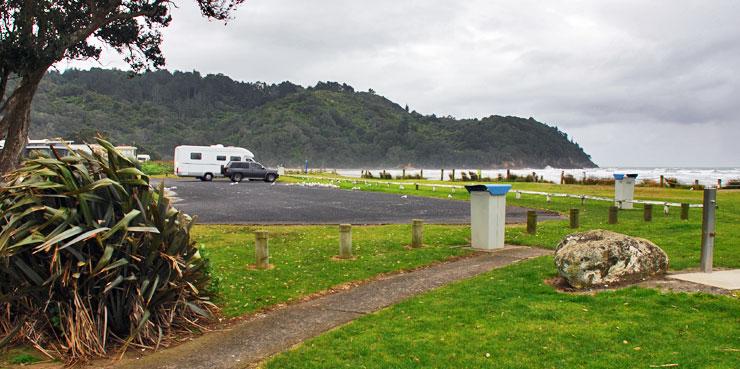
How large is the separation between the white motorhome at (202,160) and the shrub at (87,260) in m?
38.3

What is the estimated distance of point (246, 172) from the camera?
141ft

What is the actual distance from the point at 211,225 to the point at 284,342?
10.4 m

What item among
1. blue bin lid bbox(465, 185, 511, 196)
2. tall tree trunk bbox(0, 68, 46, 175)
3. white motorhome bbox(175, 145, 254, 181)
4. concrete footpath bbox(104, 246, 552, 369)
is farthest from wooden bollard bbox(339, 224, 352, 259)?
white motorhome bbox(175, 145, 254, 181)

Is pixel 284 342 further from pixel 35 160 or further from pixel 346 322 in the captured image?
pixel 35 160

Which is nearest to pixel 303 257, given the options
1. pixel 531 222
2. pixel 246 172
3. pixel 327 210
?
pixel 531 222

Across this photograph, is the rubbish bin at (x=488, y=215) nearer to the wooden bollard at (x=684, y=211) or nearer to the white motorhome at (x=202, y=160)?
the wooden bollard at (x=684, y=211)

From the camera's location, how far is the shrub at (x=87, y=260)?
5.36 metres

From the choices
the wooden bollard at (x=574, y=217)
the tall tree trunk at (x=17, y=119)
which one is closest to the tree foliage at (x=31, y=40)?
the tall tree trunk at (x=17, y=119)

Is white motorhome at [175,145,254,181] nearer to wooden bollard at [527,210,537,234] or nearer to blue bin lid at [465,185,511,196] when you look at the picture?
wooden bollard at [527,210,537,234]

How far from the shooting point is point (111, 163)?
6125 mm

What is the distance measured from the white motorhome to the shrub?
1507 inches

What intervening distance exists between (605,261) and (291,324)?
429cm

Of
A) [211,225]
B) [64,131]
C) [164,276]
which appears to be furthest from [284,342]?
[64,131]

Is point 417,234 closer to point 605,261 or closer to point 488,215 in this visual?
point 488,215
